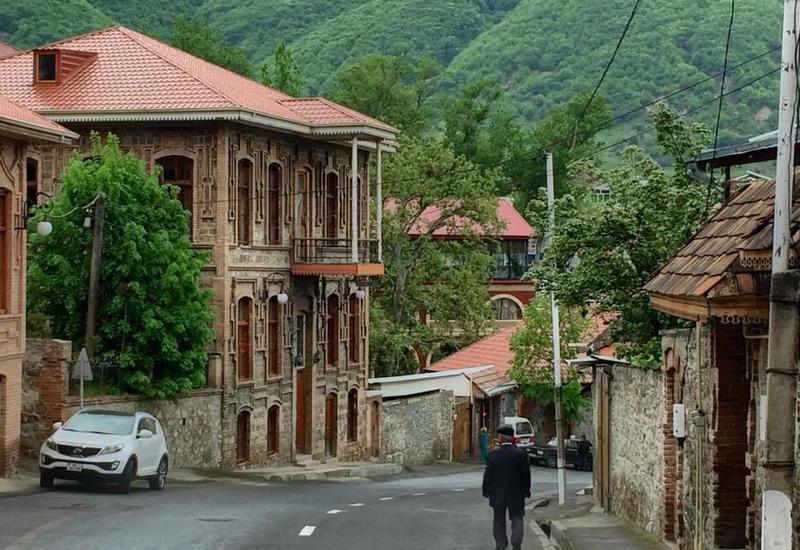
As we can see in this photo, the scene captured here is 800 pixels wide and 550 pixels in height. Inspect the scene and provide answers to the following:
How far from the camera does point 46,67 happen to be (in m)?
43.2

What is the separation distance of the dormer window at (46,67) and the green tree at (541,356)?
23.1 metres

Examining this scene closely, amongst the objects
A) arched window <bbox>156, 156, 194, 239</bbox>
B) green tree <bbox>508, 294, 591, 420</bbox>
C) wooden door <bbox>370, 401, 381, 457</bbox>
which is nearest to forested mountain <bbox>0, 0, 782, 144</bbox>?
green tree <bbox>508, 294, 591, 420</bbox>

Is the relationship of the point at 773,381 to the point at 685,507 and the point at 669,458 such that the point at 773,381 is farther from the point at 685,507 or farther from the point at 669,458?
the point at 669,458

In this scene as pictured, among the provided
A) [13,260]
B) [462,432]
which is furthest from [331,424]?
[13,260]

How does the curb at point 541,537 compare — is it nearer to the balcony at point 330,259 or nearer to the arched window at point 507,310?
the balcony at point 330,259

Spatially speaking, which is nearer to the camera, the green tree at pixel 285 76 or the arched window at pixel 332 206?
the arched window at pixel 332 206

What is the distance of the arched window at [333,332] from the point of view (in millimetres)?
49594

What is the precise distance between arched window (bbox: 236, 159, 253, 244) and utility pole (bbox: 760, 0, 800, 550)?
31.5 metres

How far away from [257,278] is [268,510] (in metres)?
17.9

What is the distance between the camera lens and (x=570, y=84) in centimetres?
14250

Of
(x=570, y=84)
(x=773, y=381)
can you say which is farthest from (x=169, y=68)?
(x=570, y=84)

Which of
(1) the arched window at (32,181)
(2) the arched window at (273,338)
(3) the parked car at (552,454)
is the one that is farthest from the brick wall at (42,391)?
(3) the parked car at (552,454)

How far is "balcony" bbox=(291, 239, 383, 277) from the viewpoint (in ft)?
146

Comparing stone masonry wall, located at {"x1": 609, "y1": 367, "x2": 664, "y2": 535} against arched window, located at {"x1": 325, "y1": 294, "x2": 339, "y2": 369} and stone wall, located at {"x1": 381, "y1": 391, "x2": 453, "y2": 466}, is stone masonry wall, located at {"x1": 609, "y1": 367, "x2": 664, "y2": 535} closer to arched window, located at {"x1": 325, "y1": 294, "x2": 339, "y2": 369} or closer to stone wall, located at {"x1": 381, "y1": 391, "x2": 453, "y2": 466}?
arched window, located at {"x1": 325, "y1": 294, "x2": 339, "y2": 369}
